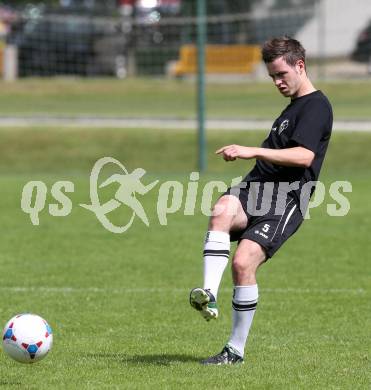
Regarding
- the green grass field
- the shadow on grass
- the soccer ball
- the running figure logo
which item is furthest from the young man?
the running figure logo

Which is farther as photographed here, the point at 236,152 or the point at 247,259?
the point at 247,259

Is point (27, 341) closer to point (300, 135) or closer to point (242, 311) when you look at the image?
point (242, 311)

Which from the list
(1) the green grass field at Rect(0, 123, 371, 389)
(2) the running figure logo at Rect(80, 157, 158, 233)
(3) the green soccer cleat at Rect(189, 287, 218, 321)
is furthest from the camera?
(2) the running figure logo at Rect(80, 157, 158, 233)

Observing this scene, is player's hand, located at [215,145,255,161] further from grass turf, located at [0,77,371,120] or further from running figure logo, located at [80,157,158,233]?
grass turf, located at [0,77,371,120]

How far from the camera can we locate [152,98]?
27.9m

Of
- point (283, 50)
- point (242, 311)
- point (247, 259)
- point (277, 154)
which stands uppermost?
point (283, 50)

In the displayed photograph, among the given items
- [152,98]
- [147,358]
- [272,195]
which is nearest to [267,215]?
[272,195]

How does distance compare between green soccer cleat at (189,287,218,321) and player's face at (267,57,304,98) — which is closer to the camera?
green soccer cleat at (189,287,218,321)

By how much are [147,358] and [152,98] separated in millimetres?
21442

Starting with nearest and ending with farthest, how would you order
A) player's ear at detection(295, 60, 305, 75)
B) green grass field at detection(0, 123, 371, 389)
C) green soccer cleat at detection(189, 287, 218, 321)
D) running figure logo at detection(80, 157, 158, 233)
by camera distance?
green soccer cleat at detection(189, 287, 218, 321), green grass field at detection(0, 123, 371, 389), player's ear at detection(295, 60, 305, 75), running figure logo at detection(80, 157, 158, 233)

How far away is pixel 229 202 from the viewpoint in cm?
652

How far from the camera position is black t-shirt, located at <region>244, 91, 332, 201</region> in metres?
6.37

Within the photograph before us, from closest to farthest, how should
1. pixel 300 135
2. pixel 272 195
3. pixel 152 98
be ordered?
pixel 300 135 → pixel 272 195 → pixel 152 98

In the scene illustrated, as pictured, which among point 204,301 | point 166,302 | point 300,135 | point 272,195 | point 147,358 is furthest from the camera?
point 166,302
